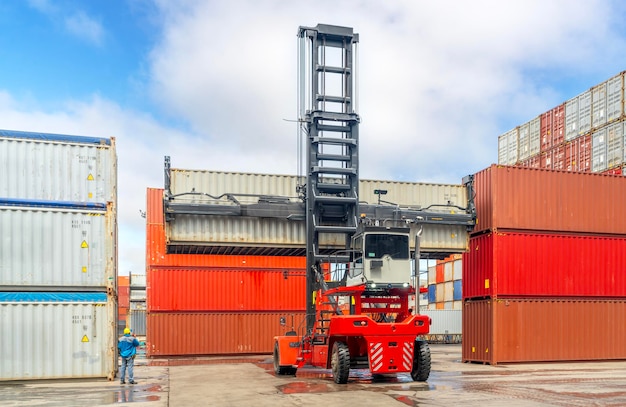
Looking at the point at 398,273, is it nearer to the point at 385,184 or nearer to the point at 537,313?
the point at 385,184

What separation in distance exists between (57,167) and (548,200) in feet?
56.8

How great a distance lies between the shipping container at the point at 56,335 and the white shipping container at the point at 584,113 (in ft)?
94.5

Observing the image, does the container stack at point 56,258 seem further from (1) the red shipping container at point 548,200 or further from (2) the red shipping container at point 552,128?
(2) the red shipping container at point 552,128

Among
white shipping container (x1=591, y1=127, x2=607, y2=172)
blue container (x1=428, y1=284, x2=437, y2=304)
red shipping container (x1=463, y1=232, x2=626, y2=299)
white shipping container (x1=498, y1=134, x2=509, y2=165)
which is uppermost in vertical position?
white shipping container (x1=498, y1=134, x2=509, y2=165)

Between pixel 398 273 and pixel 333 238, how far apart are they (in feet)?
Answer: 22.2

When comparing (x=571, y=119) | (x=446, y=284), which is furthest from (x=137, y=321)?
(x=571, y=119)

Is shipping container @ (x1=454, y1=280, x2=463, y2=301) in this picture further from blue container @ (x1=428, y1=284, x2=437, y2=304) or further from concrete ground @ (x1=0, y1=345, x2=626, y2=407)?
concrete ground @ (x1=0, y1=345, x2=626, y2=407)

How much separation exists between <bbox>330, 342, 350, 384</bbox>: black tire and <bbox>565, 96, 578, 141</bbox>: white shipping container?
1030 inches

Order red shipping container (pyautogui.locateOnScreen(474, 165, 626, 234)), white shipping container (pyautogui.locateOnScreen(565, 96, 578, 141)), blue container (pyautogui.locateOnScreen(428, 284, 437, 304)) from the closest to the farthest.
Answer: red shipping container (pyautogui.locateOnScreen(474, 165, 626, 234)), white shipping container (pyautogui.locateOnScreen(565, 96, 578, 141)), blue container (pyautogui.locateOnScreen(428, 284, 437, 304))

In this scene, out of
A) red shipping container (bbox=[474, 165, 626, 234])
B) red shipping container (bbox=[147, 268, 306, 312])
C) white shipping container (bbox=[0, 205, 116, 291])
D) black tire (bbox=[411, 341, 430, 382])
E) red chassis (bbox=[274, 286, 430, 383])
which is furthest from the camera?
red shipping container (bbox=[147, 268, 306, 312])

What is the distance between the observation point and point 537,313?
23703mm

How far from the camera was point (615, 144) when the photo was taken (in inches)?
1330

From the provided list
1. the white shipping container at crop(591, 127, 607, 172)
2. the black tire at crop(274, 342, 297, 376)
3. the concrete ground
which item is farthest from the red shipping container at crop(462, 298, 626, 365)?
the white shipping container at crop(591, 127, 607, 172)

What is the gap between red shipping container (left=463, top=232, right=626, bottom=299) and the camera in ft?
77.3
